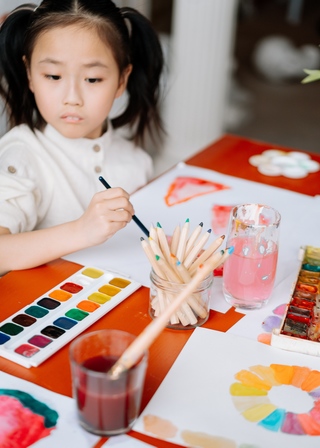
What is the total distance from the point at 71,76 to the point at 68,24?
11 cm

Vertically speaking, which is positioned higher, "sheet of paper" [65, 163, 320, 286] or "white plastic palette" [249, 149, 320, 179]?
"white plastic palette" [249, 149, 320, 179]

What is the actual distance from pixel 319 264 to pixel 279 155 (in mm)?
613

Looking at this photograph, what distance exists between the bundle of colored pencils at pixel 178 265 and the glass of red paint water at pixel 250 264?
0.23 feet

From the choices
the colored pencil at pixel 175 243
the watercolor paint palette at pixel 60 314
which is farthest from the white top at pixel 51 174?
the colored pencil at pixel 175 243

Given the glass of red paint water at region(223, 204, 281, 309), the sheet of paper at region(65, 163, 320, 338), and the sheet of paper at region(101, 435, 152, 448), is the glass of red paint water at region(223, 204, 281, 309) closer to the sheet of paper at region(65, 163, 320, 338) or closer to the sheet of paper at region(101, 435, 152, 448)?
the sheet of paper at region(65, 163, 320, 338)

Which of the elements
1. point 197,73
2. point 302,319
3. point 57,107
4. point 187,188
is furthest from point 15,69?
point 197,73

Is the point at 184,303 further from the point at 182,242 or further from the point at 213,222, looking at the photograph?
the point at 213,222

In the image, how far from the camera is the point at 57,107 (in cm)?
132

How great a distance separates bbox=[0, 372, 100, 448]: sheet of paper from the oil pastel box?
0.32 metres

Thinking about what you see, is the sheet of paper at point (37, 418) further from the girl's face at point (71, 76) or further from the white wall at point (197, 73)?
the white wall at point (197, 73)

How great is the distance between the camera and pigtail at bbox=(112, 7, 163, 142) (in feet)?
4.94

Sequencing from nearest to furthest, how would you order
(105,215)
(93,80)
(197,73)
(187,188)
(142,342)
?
(142,342) → (105,215) → (93,80) → (187,188) → (197,73)

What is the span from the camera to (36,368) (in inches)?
34.0

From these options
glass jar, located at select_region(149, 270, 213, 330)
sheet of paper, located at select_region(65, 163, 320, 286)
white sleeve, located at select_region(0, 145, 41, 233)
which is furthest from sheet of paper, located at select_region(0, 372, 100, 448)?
white sleeve, located at select_region(0, 145, 41, 233)
